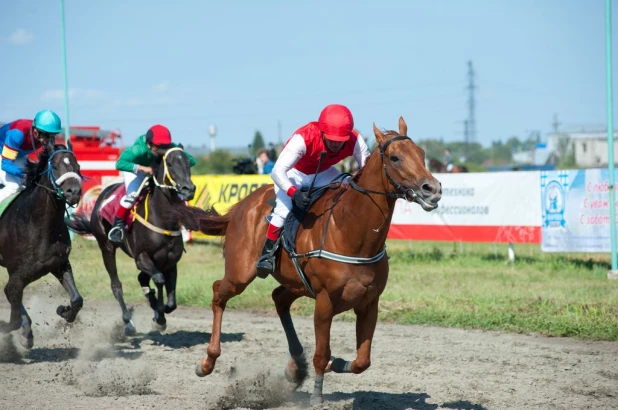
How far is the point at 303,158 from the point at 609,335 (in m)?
4.53

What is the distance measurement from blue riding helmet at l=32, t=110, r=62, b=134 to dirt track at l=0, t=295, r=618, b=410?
7.88 feet

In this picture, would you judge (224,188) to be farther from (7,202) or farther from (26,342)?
(26,342)

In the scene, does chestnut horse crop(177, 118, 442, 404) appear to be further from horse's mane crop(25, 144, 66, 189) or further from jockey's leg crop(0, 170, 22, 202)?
jockey's leg crop(0, 170, 22, 202)

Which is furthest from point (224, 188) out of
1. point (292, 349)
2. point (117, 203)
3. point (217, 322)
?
point (292, 349)

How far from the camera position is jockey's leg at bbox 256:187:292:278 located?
6.70 m

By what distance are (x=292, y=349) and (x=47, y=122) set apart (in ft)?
12.1

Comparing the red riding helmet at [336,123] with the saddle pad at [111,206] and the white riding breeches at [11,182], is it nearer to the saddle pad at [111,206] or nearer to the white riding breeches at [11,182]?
the white riding breeches at [11,182]

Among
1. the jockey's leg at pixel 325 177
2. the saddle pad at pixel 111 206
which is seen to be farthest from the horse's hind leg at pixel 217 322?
the saddle pad at pixel 111 206

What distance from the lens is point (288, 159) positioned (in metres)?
6.42

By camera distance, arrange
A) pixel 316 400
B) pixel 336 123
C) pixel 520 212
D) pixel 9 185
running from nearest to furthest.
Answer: pixel 316 400 < pixel 336 123 < pixel 9 185 < pixel 520 212

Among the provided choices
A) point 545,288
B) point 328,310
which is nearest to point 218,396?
point 328,310

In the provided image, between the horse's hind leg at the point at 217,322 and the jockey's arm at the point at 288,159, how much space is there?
1.12 meters

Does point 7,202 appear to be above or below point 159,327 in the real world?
above

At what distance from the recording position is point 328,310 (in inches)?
238
